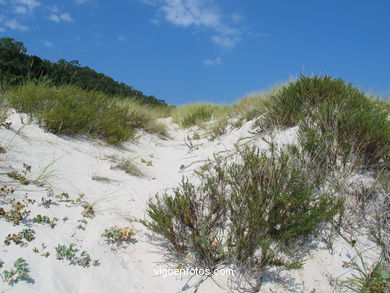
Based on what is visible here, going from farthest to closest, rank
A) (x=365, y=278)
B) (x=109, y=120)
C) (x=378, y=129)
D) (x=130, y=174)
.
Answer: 1. (x=109, y=120)
2. (x=130, y=174)
3. (x=378, y=129)
4. (x=365, y=278)

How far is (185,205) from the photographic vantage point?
8.64 feet

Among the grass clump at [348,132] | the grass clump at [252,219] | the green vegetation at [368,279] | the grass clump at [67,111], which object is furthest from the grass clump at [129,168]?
the green vegetation at [368,279]

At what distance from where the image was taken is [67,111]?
214 inches

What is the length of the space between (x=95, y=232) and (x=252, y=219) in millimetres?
1483

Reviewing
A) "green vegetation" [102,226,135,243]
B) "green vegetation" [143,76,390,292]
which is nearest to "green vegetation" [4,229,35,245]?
"green vegetation" [102,226,135,243]

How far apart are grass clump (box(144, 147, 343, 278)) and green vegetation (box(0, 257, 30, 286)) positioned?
101 centimetres

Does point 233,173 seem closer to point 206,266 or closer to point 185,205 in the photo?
point 185,205

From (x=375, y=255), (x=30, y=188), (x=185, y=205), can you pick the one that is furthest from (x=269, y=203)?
(x=30, y=188)

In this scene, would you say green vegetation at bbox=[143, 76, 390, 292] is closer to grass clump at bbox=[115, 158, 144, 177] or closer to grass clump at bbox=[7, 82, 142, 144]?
grass clump at bbox=[115, 158, 144, 177]

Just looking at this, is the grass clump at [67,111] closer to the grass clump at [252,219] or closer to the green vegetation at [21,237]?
the green vegetation at [21,237]

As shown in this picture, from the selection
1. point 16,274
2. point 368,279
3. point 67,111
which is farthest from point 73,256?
point 67,111

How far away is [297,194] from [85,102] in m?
5.42

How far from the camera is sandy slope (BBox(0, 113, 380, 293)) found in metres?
2.16

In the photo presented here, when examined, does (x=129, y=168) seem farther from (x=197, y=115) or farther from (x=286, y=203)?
(x=197, y=115)
